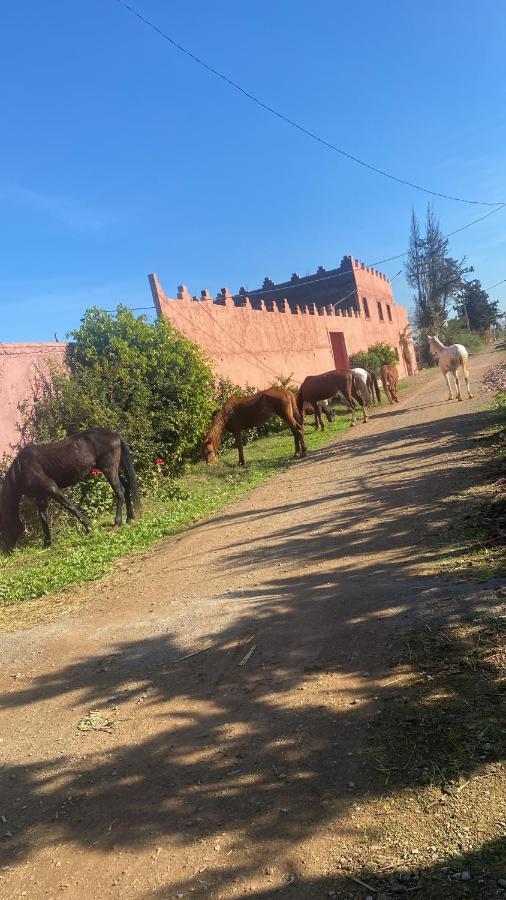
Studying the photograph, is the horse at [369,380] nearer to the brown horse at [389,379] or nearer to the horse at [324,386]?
the brown horse at [389,379]

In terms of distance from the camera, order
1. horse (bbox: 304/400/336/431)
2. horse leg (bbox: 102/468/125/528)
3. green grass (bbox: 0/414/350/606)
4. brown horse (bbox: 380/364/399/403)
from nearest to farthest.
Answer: green grass (bbox: 0/414/350/606)
horse leg (bbox: 102/468/125/528)
horse (bbox: 304/400/336/431)
brown horse (bbox: 380/364/399/403)

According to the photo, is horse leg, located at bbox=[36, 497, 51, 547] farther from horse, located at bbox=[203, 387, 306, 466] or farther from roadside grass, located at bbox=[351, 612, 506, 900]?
roadside grass, located at bbox=[351, 612, 506, 900]

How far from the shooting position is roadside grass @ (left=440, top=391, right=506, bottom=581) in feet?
15.3

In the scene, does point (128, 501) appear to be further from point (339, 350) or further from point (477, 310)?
point (477, 310)

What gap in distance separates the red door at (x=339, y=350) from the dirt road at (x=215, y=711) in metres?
23.8

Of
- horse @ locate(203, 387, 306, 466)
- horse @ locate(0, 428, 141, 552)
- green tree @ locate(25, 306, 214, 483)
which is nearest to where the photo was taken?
horse @ locate(0, 428, 141, 552)

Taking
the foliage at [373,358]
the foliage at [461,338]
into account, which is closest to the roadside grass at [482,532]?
the foliage at [373,358]

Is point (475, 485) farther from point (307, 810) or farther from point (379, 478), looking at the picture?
point (307, 810)

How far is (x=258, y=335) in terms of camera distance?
21625mm

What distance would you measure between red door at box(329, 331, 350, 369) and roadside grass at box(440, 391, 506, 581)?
22.7 meters

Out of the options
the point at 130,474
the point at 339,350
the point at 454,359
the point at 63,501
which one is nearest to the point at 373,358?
the point at 339,350

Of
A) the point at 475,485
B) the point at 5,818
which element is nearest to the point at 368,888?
the point at 5,818

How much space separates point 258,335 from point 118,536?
45.0 feet

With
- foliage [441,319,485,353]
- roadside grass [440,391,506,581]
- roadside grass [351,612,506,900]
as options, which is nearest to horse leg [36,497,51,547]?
roadside grass [440,391,506,581]
